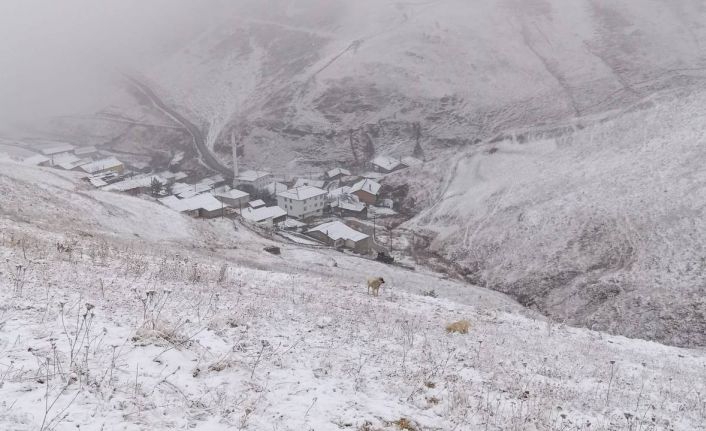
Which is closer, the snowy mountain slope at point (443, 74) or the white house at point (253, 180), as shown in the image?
the white house at point (253, 180)

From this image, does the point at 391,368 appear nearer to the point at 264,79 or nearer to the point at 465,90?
the point at 465,90

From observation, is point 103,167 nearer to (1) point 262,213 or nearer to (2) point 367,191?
(1) point 262,213

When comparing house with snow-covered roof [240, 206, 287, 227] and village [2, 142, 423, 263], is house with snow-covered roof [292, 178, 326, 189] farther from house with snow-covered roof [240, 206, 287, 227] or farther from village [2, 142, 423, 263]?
house with snow-covered roof [240, 206, 287, 227]

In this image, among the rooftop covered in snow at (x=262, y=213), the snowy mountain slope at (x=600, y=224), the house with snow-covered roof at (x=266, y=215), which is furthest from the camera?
the rooftop covered in snow at (x=262, y=213)

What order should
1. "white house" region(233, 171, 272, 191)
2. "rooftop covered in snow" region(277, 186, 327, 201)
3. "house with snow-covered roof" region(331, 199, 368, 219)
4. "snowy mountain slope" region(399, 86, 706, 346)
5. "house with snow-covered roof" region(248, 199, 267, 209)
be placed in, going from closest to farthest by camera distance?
"snowy mountain slope" region(399, 86, 706, 346) → "house with snow-covered roof" region(331, 199, 368, 219) → "house with snow-covered roof" region(248, 199, 267, 209) → "rooftop covered in snow" region(277, 186, 327, 201) → "white house" region(233, 171, 272, 191)

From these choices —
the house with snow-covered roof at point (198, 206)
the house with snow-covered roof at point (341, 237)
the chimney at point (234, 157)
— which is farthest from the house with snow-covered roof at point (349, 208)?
the chimney at point (234, 157)

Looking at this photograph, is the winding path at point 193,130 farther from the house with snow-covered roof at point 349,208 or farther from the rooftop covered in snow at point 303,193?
the house with snow-covered roof at point 349,208

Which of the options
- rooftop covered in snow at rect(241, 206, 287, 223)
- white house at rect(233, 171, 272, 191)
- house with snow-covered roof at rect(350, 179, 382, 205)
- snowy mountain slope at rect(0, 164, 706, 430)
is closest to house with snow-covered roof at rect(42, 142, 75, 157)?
white house at rect(233, 171, 272, 191)
